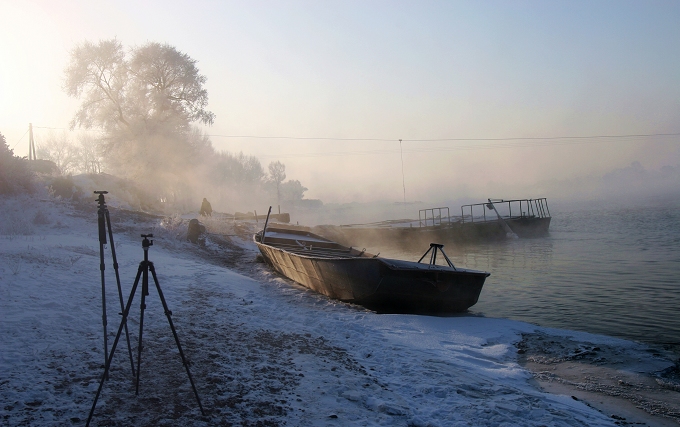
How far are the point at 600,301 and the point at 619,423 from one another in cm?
789

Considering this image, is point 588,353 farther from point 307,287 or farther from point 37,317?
point 37,317

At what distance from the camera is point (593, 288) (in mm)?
13508

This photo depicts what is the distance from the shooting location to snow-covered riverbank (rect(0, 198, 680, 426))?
13.7 ft

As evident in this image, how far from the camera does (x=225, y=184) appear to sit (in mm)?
69938

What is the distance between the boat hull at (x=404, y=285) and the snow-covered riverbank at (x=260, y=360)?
504 mm

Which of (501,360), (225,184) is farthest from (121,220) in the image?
(225,184)

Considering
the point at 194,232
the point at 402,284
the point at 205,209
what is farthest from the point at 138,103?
the point at 402,284

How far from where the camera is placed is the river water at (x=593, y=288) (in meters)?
9.48

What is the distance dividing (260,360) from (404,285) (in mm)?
4568

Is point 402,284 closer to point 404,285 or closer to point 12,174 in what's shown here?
point 404,285

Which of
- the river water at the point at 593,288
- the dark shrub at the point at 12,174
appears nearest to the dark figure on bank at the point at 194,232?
the dark shrub at the point at 12,174

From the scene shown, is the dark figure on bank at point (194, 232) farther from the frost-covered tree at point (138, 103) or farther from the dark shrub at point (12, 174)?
the frost-covered tree at point (138, 103)

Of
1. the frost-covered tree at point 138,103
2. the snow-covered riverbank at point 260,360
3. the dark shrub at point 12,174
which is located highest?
the frost-covered tree at point 138,103

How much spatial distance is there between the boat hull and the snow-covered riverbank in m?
0.50
